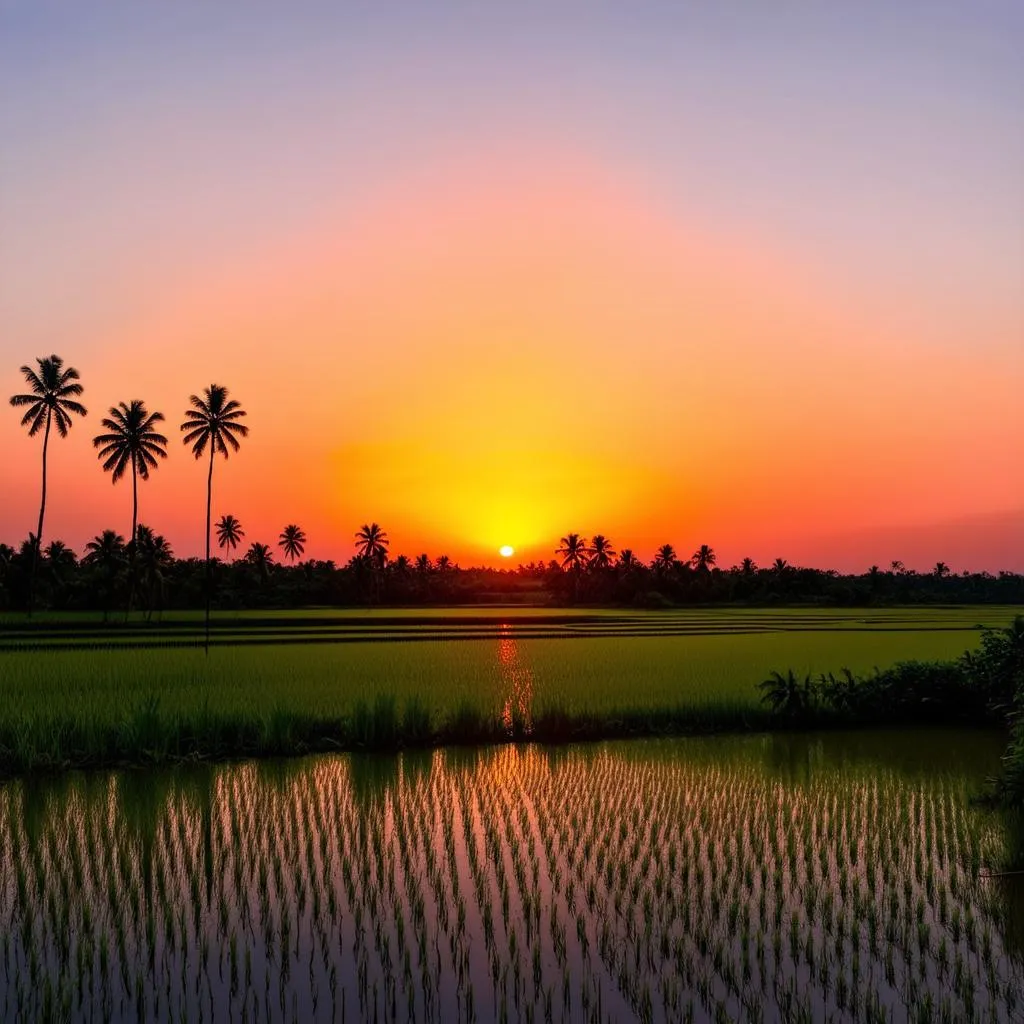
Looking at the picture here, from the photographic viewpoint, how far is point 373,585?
298 ft

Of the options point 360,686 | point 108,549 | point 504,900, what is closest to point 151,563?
point 108,549

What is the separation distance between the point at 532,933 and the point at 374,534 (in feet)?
351

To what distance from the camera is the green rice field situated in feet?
48.6

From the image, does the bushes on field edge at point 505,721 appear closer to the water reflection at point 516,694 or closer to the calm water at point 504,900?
the water reflection at point 516,694

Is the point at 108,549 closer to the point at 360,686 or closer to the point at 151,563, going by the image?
the point at 151,563

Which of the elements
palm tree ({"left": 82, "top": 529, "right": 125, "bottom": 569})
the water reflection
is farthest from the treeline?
the water reflection

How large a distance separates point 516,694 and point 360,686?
3.65 metres

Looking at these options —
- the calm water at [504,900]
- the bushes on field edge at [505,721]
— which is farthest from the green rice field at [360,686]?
the calm water at [504,900]

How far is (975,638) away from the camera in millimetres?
37188

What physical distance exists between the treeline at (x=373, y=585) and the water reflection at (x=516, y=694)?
35.7m

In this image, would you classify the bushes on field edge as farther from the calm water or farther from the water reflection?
the calm water

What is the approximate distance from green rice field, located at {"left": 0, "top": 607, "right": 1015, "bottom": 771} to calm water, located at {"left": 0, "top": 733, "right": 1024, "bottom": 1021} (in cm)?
200

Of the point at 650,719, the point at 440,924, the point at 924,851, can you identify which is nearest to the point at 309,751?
the point at 650,719

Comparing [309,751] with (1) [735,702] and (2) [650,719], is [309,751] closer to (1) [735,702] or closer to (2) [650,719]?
(2) [650,719]
